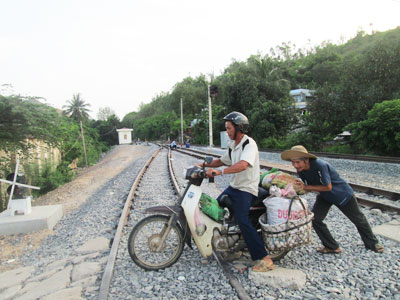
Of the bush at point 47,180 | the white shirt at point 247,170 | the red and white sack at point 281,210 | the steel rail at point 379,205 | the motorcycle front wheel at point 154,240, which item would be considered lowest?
the bush at point 47,180

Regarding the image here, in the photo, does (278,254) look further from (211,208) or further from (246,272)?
(211,208)

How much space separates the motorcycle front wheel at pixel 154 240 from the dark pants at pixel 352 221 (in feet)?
5.82

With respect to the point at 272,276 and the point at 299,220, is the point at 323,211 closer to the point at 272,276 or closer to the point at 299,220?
the point at 299,220

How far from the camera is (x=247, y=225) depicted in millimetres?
3402

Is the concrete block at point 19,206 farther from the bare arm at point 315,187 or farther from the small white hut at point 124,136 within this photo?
the small white hut at point 124,136

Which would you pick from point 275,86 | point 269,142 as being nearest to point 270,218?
point 269,142

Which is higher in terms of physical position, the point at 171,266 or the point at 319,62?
the point at 319,62

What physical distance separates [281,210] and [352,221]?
1138mm

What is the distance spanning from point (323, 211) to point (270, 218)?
0.92m

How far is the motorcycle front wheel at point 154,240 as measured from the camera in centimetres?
359

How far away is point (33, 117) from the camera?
941 cm

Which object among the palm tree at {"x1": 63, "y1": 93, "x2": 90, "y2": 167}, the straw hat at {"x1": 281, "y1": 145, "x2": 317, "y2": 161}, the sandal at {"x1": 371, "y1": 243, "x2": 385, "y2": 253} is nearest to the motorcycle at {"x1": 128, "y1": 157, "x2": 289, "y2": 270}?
the straw hat at {"x1": 281, "y1": 145, "x2": 317, "y2": 161}

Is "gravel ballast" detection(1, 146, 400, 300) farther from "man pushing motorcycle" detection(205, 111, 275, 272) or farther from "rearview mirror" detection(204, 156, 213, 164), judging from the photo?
"rearview mirror" detection(204, 156, 213, 164)

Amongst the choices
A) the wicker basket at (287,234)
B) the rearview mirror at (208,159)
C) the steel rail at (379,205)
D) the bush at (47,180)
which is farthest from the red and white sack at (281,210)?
the bush at (47,180)
